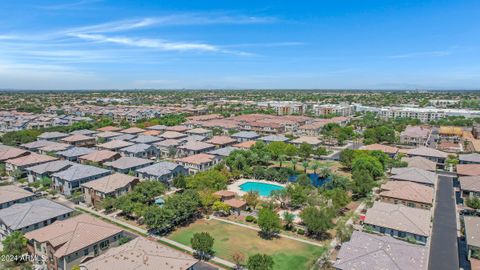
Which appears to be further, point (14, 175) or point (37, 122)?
point (37, 122)

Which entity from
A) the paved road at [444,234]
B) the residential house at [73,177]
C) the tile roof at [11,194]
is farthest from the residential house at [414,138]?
the tile roof at [11,194]

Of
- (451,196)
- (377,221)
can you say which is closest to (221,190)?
(377,221)

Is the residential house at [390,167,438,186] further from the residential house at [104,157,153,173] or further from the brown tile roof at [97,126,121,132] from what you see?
the brown tile roof at [97,126,121,132]

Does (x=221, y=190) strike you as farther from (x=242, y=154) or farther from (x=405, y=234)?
(x=405, y=234)

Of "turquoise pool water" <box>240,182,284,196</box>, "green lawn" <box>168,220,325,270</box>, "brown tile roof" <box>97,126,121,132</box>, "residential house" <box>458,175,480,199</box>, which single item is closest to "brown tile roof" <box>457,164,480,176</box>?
"residential house" <box>458,175,480,199</box>

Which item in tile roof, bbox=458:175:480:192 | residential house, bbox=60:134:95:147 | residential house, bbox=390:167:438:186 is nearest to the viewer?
tile roof, bbox=458:175:480:192
